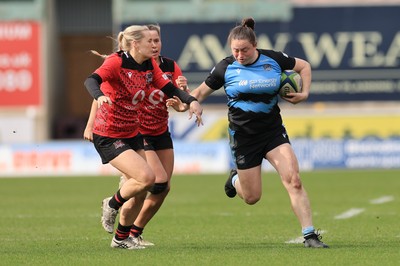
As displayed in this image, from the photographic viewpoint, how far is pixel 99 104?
9219 mm

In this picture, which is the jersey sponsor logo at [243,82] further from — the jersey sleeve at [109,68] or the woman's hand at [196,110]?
the jersey sleeve at [109,68]

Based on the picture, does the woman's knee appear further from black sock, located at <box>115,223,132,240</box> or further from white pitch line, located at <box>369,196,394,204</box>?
white pitch line, located at <box>369,196,394,204</box>

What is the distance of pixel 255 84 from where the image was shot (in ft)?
33.6

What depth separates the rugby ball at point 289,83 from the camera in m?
10.3

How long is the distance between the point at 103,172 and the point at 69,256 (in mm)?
17816

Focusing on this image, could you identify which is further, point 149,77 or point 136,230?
point 136,230

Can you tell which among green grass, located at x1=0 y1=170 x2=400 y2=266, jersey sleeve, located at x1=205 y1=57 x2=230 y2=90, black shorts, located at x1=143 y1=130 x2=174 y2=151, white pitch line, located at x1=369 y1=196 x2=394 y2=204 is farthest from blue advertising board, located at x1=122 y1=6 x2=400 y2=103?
jersey sleeve, located at x1=205 y1=57 x2=230 y2=90

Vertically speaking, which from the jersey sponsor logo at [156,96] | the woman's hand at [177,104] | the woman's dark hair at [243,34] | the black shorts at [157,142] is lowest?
the black shorts at [157,142]

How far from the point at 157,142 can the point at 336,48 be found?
819 inches

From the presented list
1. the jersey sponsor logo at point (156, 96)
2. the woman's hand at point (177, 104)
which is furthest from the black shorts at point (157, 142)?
the woman's hand at point (177, 104)

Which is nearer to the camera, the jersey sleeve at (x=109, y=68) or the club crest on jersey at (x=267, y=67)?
the jersey sleeve at (x=109, y=68)

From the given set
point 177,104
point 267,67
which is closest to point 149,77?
point 177,104

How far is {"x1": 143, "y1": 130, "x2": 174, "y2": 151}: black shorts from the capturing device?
10820 millimetres

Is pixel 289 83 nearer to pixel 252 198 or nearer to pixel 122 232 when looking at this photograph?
pixel 252 198
